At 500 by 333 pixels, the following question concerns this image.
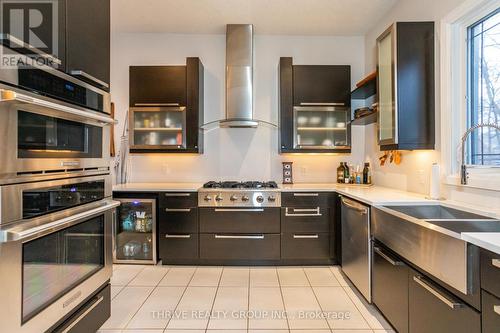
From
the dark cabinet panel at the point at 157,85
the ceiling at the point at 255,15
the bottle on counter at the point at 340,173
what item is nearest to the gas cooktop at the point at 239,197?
the bottle on counter at the point at 340,173

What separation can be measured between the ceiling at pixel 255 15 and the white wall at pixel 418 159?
0.69 feet

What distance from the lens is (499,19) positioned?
1910mm

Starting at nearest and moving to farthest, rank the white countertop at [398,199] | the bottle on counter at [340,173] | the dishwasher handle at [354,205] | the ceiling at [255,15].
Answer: the white countertop at [398,199], the dishwasher handle at [354,205], the ceiling at [255,15], the bottle on counter at [340,173]

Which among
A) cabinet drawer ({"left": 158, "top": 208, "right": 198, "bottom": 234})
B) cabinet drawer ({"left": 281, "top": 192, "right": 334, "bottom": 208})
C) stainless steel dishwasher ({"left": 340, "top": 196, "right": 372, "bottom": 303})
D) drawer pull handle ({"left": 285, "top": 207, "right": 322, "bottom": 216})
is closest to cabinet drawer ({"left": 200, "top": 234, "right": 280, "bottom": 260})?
cabinet drawer ({"left": 158, "top": 208, "right": 198, "bottom": 234})

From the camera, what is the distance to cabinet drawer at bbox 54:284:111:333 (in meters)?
1.49

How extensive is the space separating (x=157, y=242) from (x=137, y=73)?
2047 millimetres

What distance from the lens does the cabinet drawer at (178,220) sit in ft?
10.2

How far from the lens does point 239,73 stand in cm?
347

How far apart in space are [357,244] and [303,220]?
2.44 ft

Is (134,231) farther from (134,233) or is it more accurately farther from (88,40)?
(88,40)

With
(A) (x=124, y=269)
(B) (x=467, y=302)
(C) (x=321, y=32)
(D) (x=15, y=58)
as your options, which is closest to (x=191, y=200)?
(A) (x=124, y=269)

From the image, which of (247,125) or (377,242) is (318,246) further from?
(247,125)

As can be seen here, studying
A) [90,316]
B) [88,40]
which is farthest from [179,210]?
[88,40]

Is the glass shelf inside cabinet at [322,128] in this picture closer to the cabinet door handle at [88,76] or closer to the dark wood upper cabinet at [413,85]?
the dark wood upper cabinet at [413,85]
